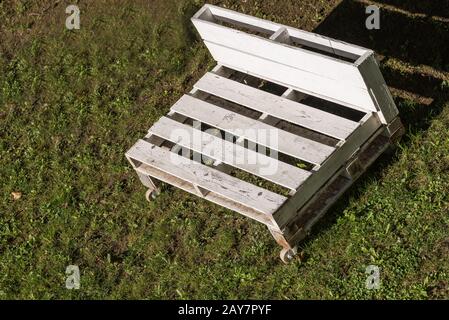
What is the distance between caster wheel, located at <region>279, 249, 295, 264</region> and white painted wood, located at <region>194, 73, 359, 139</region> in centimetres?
77

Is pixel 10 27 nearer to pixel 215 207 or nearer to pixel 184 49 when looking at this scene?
pixel 184 49

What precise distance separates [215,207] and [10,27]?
2.99 meters

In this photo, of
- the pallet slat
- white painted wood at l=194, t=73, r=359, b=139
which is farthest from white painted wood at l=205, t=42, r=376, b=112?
the pallet slat

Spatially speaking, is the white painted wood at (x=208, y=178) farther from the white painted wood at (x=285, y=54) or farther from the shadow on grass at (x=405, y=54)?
the white painted wood at (x=285, y=54)

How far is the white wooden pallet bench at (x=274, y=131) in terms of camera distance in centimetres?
624

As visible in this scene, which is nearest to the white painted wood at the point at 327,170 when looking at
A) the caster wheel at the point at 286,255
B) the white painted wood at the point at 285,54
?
the caster wheel at the point at 286,255

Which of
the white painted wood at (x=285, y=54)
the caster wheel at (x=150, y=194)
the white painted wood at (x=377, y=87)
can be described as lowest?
the white painted wood at (x=377, y=87)

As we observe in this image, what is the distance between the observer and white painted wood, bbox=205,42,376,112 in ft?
20.9

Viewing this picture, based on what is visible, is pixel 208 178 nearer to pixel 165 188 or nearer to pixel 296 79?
pixel 165 188

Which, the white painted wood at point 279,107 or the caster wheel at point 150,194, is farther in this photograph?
the caster wheel at point 150,194

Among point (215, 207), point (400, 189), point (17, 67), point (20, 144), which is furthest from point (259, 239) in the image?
point (17, 67)

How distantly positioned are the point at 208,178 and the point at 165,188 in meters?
0.67

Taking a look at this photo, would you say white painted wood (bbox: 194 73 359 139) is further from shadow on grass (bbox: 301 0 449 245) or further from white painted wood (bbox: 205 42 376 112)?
shadow on grass (bbox: 301 0 449 245)

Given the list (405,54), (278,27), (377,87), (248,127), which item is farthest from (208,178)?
(405,54)
